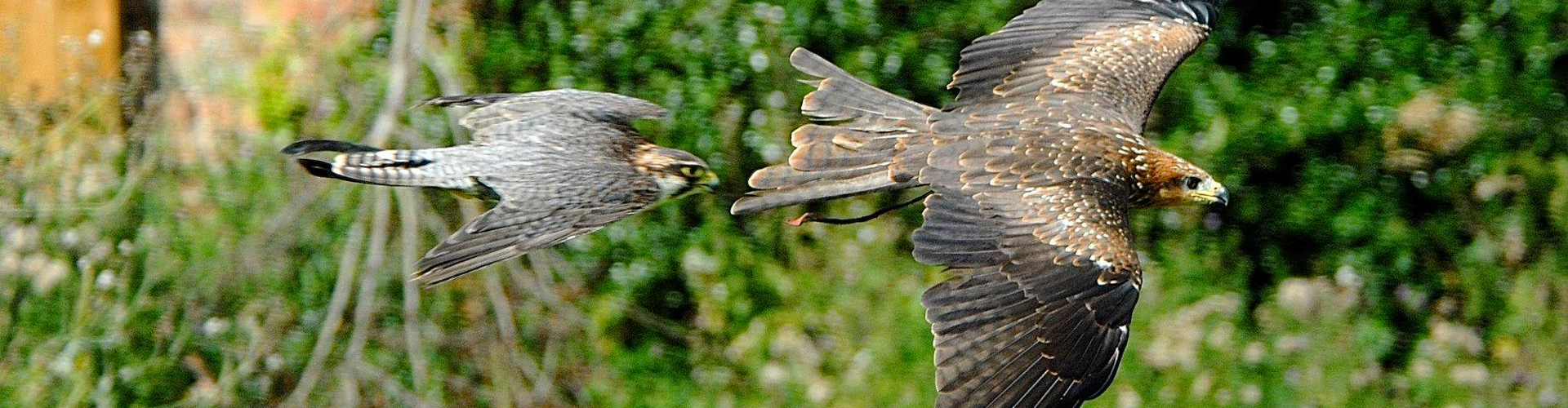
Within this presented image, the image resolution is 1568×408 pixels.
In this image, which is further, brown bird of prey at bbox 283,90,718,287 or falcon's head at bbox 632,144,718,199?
falcon's head at bbox 632,144,718,199

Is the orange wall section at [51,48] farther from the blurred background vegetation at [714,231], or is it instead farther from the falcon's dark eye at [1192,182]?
the falcon's dark eye at [1192,182]

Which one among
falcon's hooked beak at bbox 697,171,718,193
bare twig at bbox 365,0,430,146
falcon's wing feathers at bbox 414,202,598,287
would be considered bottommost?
bare twig at bbox 365,0,430,146

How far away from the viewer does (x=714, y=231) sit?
262 inches

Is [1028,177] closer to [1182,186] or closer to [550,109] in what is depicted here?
[1182,186]

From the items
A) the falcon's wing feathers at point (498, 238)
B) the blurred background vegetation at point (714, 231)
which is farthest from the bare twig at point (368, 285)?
the falcon's wing feathers at point (498, 238)

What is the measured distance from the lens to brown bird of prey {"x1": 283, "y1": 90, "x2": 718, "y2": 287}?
4.12 meters

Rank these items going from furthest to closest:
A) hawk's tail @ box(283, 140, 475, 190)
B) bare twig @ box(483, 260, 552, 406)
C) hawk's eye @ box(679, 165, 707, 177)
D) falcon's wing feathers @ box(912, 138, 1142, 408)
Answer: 1. bare twig @ box(483, 260, 552, 406)
2. hawk's eye @ box(679, 165, 707, 177)
3. hawk's tail @ box(283, 140, 475, 190)
4. falcon's wing feathers @ box(912, 138, 1142, 408)

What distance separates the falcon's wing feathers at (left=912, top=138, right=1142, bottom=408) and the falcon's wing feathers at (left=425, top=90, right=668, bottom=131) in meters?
0.82

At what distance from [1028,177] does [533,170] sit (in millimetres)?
1003

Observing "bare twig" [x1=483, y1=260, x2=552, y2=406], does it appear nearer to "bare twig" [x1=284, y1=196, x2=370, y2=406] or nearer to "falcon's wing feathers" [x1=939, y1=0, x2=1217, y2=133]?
"bare twig" [x1=284, y1=196, x2=370, y2=406]

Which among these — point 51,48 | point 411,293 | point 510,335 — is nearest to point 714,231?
point 510,335

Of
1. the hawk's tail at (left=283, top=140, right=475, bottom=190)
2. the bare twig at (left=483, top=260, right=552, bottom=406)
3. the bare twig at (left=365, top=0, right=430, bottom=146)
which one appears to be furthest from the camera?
the bare twig at (left=483, top=260, right=552, bottom=406)

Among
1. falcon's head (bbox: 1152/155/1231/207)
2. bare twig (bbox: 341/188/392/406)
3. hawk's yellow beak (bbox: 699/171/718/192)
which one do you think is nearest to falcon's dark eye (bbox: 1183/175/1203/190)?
falcon's head (bbox: 1152/155/1231/207)

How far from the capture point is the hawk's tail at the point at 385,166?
4172 millimetres
